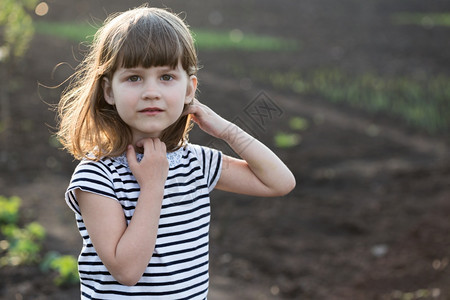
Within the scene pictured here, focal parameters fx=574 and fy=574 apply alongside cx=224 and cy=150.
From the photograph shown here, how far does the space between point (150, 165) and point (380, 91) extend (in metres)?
7.26

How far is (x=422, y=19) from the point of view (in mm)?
13789

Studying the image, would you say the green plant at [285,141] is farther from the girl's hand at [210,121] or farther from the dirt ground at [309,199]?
the girl's hand at [210,121]

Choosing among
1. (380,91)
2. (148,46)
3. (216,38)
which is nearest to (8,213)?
(148,46)

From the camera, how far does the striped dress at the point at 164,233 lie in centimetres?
156

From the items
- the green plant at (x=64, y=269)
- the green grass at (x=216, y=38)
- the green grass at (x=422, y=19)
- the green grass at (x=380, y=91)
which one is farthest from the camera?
the green grass at (x=422, y=19)

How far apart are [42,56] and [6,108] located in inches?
101

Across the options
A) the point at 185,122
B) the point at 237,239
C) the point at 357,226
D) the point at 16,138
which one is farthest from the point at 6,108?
the point at 185,122

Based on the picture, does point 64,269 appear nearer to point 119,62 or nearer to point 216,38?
point 119,62

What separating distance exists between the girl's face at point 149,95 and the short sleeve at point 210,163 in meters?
0.21

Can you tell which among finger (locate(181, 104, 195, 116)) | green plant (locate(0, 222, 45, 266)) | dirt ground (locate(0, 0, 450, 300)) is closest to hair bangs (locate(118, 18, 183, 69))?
finger (locate(181, 104, 195, 116))

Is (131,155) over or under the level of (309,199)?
under

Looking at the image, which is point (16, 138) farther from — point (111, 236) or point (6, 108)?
point (111, 236)

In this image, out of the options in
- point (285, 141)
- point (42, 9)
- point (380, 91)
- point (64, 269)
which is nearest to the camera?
point (64, 269)

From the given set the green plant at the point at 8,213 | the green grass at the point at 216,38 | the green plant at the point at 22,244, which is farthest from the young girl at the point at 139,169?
the green grass at the point at 216,38
